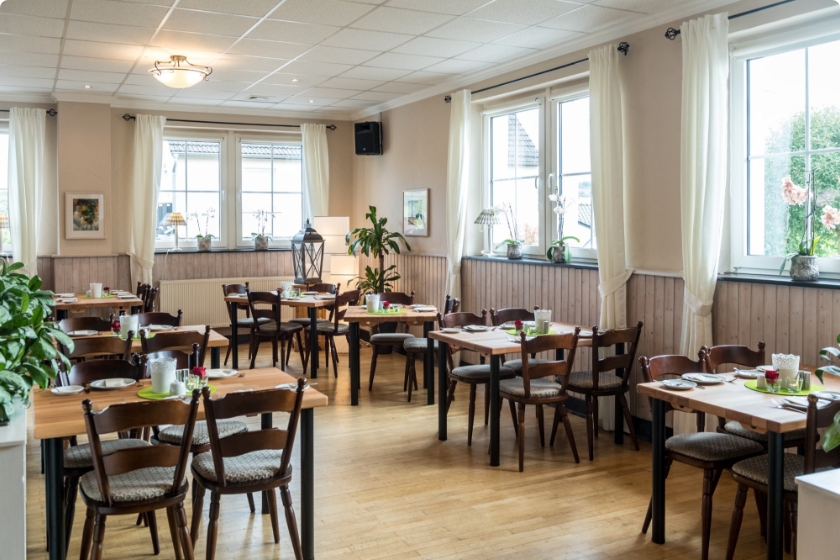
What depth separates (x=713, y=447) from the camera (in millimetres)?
3656

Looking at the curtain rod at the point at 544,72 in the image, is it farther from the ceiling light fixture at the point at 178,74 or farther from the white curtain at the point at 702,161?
the ceiling light fixture at the point at 178,74

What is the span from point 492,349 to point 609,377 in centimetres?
105

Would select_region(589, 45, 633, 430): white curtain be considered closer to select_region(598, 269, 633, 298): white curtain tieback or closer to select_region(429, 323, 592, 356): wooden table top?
select_region(598, 269, 633, 298): white curtain tieback

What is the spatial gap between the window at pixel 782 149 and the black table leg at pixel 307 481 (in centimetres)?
310

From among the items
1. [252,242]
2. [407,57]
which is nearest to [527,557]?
[407,57]

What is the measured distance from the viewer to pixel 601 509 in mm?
4164

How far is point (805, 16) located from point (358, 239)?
5.97 m

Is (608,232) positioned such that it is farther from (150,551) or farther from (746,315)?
(150,551)

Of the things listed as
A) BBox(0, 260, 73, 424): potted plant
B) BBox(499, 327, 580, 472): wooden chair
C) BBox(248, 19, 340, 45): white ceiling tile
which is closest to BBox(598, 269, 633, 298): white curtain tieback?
BBox(499, 327, 580, 472): wooden chair

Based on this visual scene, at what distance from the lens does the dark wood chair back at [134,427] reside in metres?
2.93

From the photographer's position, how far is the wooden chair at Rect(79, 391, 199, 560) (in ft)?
9.69

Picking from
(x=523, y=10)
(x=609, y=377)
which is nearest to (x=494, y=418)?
(x=609, y=377)

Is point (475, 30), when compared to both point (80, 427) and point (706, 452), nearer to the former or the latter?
point (706, 452)

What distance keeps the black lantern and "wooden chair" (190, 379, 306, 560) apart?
564cm
